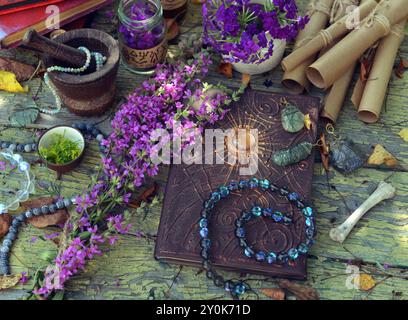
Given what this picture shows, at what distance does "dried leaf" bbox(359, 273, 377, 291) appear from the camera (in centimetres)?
123

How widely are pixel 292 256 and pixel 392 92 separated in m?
0.58

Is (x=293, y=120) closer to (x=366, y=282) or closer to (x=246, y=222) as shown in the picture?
(x=246, y=222)

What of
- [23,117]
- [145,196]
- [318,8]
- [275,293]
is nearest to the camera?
[275,293]

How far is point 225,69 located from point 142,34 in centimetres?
25

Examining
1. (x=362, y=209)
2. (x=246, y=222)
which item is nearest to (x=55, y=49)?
(x=246, y=222)

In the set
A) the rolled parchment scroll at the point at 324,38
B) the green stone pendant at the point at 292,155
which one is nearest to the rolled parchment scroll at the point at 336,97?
the rolled parchment scroll at the point at 324,38

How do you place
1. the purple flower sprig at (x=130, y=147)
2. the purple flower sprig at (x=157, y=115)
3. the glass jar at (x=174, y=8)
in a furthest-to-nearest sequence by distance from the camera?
the glass jar at (x=174, y=8)
the purple flower sprig at (x=157, y=115)
the purple flower sprig at (x=130, y=147)

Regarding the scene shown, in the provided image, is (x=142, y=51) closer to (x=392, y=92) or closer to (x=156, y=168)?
(x=156, y=168)

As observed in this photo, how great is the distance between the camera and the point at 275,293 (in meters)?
1.22

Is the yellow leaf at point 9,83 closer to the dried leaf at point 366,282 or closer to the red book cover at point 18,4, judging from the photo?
the red book cover at point 18,4

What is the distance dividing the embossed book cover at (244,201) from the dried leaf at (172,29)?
313 millimetres

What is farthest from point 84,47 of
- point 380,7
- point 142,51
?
point 380,7

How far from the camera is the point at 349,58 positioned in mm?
1412

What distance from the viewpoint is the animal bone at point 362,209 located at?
1.26 m
